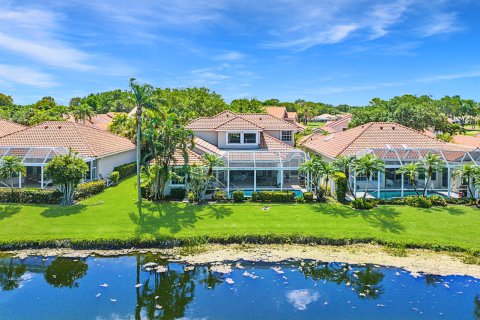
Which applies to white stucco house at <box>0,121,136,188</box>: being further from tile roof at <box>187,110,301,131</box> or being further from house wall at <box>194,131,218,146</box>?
tile roof at <box>187,110,301,131</box>

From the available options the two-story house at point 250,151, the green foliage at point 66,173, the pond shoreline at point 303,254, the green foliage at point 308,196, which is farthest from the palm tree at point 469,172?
the green foliage at point 66,173

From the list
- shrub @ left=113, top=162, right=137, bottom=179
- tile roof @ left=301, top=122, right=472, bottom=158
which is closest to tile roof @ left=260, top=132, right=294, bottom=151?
tile roof @ left=301, top=122, right=472, bottom=158

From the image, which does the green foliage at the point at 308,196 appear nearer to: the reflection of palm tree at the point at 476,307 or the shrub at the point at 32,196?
the reflection of palm tree at the point at 476,307

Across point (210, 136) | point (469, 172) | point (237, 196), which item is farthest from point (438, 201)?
point (210, 136)

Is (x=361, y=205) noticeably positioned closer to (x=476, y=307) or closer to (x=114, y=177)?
(x=476, y=307)

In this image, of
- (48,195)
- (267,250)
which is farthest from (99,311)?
(48,195)

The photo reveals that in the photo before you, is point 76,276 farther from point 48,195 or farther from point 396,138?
point 396,138

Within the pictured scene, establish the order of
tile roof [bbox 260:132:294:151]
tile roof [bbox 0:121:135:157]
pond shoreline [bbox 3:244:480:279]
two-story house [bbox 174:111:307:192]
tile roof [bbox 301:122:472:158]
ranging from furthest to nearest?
tile roof [bbox 260:132:294:151] < tile roof [bbox 301:122:472:158] < tile roof [bbox 0:121:135:157] < two-story house [bbox 174:111:307:192] < pond shoreline [bbox 3:244:480:279]
